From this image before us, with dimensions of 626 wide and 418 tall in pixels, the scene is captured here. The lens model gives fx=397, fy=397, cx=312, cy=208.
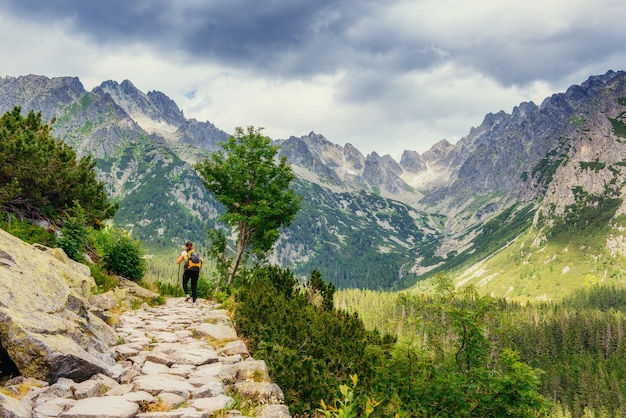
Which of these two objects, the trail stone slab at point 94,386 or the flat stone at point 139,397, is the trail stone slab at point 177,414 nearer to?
the flat stone at point 139,397

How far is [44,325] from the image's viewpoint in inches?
293

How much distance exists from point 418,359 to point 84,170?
21.6 meters

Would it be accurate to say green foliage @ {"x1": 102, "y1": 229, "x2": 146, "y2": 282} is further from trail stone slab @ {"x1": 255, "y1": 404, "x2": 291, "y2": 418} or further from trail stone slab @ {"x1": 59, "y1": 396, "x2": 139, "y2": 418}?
trail stone slab @ {"x1": 255, "y1": 404, "x2": 291, "y2": 418}

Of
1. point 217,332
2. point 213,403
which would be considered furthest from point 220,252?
point 213,403

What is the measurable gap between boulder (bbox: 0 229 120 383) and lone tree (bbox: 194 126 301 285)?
16979mm

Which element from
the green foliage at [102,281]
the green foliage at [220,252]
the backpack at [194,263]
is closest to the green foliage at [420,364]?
the green foliage at [102,281]

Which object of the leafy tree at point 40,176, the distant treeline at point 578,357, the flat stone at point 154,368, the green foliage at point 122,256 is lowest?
the distant treeline at point 578,357

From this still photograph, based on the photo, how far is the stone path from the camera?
6039 mm

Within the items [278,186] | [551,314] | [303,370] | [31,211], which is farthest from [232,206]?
[551,314]

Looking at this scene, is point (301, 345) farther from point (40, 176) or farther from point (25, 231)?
point (40, 176)

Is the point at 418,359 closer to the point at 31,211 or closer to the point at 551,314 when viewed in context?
the point at 31,211

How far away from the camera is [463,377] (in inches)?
412

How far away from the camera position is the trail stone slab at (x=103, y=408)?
5.64 metres

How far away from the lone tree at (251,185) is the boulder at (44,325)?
55.7 ft
